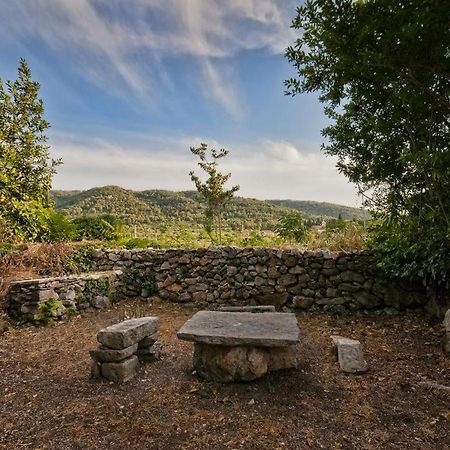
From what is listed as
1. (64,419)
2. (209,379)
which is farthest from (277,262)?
(64,419)

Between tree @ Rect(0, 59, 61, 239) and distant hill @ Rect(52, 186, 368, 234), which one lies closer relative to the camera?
tree @ Rect(0, 59, 61, 239)

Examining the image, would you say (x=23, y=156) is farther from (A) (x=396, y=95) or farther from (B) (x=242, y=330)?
(A) (x=396, y=95)

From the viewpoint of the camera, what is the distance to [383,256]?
634cm

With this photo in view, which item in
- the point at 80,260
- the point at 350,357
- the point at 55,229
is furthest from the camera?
the point at 55,229

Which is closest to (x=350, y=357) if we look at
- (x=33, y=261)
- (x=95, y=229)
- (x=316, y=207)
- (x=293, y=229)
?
(x=293, y=229)

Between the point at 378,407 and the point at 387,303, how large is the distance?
376 cm

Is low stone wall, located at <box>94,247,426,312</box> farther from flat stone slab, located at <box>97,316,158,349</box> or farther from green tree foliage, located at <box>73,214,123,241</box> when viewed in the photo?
flat stone slab, located at <box>97,316,158,349</box>

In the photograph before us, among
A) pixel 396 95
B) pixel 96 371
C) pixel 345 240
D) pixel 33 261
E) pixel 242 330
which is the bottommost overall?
pixel 96 371

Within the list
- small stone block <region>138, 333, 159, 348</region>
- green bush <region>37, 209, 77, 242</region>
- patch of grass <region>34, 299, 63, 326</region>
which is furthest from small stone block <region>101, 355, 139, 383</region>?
green bush <region>37, 209, 77, 242</region>

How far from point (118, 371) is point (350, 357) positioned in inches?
117

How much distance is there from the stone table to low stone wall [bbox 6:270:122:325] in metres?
3.84

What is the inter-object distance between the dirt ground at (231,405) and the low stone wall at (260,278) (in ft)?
5.56

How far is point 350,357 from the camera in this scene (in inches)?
159

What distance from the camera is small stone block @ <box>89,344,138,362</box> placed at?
372 centimetres
